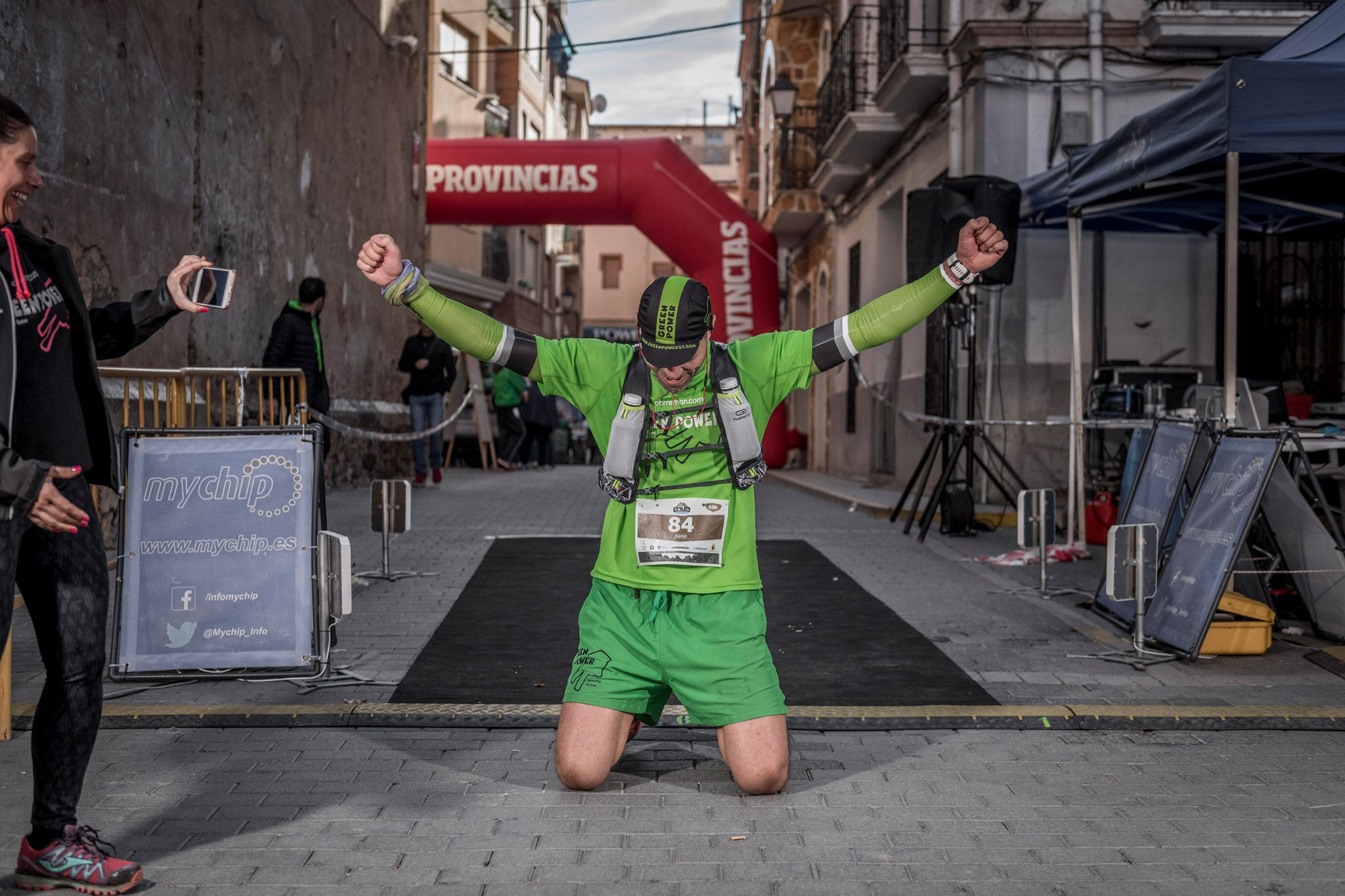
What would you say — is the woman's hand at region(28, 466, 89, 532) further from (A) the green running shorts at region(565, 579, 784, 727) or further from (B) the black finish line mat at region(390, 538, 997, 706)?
(B) the black finish line mat at region(390, 538, 997, 706)

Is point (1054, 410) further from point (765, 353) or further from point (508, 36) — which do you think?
point (508, 36)

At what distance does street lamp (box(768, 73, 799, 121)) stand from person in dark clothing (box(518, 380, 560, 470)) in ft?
20.8

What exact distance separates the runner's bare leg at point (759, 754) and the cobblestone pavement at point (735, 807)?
59 mm

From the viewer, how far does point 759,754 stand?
13.0 ft

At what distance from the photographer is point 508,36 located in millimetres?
34531

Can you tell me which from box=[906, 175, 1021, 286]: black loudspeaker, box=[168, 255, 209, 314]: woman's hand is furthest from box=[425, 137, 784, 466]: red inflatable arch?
box=[168, 255, 209, 314]: woman's hand

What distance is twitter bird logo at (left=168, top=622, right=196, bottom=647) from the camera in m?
5.29

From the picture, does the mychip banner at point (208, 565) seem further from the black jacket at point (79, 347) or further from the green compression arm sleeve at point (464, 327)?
the black jacket at point (79, 347)

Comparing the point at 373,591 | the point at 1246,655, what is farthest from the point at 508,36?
the point at 1246,655

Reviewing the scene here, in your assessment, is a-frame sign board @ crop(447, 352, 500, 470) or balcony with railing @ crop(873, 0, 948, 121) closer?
balcony with railing @ crop(873, 0, 948, 121)

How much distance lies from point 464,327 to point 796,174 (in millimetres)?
20758

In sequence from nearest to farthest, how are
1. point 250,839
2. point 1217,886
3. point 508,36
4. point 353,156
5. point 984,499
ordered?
point 1217,886, point 250,839, point 984,499, point 353,156, point 508,36

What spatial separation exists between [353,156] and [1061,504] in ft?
32.3

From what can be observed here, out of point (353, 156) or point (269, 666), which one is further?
point (353, 156)
